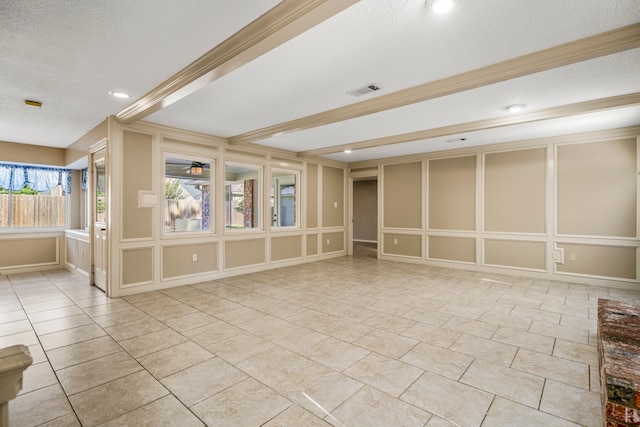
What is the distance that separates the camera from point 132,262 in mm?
4430

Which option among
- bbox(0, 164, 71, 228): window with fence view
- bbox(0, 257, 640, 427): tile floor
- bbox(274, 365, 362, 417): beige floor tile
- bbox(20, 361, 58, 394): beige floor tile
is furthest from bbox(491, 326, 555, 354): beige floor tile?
bbox(0, 164, 71, 228): window with fence view

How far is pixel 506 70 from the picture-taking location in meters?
2.68

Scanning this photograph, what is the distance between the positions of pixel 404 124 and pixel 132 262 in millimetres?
4476

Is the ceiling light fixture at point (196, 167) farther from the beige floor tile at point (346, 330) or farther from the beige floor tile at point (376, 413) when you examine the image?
the beige floor tile at point (376, 413)

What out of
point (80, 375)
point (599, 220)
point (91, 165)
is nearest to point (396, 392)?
point (80, 375)

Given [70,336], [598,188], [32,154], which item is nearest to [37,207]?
[32,154]

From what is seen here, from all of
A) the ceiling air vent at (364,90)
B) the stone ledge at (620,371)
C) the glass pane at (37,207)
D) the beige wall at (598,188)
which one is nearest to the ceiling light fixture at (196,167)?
the glass pane at (37,207)

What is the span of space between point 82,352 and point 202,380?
128cm

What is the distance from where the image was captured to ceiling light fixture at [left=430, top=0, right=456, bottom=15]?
1873 mm

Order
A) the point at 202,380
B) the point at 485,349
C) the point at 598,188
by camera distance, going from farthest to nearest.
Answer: the point at 598,188 → the point at 485,349 → the point at 202,380

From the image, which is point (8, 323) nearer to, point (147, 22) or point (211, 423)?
point (211, 423)

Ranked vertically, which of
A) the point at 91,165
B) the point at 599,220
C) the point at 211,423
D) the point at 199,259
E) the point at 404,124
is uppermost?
the point at 404,124

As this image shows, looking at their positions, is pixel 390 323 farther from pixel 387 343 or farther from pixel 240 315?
pixel 240 315

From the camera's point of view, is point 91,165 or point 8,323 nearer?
point 8,323
